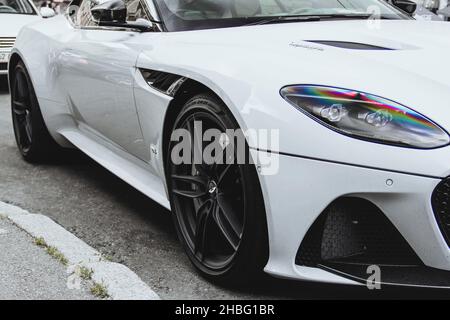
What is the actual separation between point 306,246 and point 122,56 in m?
1.51

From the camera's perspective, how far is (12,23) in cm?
941

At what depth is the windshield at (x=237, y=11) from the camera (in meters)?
3.27

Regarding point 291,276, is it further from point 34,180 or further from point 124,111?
point 34,180

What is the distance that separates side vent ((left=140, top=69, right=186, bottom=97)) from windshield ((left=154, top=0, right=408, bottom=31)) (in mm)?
299

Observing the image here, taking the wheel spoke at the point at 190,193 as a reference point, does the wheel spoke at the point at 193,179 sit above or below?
above

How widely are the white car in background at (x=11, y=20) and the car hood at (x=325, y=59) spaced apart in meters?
6.04

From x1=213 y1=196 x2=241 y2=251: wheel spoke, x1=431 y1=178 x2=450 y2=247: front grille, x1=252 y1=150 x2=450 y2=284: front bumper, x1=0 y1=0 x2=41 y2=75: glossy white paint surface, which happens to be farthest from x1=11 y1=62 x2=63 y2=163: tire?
x1=0 y1=0 x2=41 y2=75: glossy white paint surface

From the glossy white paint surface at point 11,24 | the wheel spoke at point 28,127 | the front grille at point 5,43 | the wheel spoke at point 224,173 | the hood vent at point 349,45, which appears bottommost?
the front grille at point 5,43

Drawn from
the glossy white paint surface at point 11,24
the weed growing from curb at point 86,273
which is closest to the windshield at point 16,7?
the glossy white paint surface at point 11,24

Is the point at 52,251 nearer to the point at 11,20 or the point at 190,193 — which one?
the point at 190,193

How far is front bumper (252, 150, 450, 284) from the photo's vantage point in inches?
86.4

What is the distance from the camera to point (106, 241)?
11.1 ft

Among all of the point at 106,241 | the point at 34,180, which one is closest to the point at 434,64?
the point at 106,241

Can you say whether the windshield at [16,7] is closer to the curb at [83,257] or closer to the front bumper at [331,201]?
the curb at [83,257]
